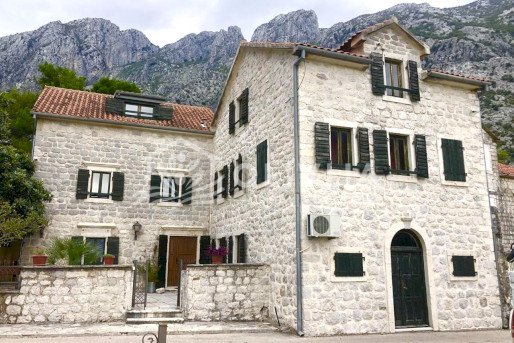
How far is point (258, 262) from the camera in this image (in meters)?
11.8

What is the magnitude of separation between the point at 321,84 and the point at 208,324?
6.79 meters

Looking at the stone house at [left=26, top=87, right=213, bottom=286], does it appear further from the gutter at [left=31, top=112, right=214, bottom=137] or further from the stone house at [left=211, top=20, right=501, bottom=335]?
the stone house at [left=211, top=20, right=501, bottom=335]

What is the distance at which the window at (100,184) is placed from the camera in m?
15.4

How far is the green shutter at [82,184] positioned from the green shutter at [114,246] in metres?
1.89

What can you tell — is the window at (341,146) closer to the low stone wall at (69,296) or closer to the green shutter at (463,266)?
the green shutter at (463,266)

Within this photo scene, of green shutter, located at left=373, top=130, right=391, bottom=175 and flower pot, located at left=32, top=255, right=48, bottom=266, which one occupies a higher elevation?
green shutter, located at left=373, top=130, right=391, bottom=175

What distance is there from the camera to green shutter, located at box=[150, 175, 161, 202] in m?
16.1

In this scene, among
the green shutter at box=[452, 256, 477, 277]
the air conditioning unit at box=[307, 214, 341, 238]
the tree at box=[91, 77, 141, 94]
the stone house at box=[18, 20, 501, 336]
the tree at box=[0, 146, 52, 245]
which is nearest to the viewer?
the air conditioning unit at box=[307, 214, 341, 238]

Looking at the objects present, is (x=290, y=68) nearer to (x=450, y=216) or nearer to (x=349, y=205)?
(x=349, y=205)

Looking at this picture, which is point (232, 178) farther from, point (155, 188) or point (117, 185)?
point (117, 185)

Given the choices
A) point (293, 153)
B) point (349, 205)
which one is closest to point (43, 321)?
point (293, 153)

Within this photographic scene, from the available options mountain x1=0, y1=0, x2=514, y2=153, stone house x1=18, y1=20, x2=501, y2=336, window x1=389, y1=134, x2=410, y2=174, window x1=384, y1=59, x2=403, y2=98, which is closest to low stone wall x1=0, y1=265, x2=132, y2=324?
stone house x1=18, y1=20, x2=501, y2=336

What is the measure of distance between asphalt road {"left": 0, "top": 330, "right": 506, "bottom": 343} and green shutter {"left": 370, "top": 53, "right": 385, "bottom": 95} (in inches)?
250

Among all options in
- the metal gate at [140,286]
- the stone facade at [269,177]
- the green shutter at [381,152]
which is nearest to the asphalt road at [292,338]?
the stone facade at [269,177]
